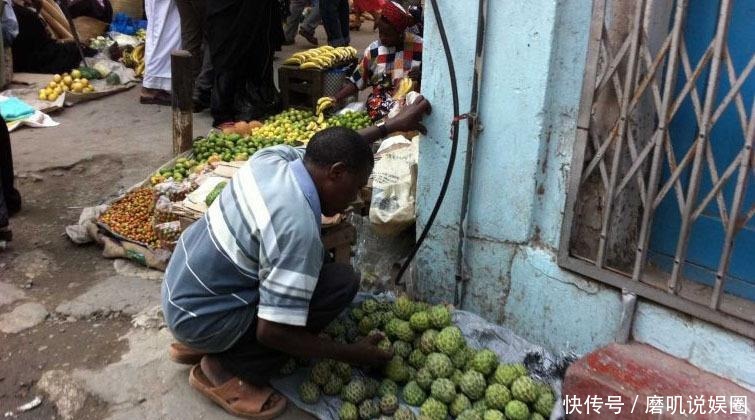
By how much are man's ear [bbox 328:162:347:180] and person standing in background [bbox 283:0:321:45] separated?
8901 millimetres

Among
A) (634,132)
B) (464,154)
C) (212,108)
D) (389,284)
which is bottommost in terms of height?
(389,284)

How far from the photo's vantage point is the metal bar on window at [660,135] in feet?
8.11

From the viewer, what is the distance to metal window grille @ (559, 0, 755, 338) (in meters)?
2.47

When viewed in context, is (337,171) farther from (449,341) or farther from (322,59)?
(322,59)

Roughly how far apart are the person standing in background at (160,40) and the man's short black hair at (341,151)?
5.62 meters

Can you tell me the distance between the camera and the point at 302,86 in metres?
7.03

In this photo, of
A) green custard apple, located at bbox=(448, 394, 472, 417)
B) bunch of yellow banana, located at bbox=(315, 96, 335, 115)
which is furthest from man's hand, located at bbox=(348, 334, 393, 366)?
bunch of yellow banana, located at bbox=(315, 96, 335, 115)

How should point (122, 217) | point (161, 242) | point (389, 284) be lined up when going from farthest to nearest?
point (122, 217)
point (161, 242)
point (389, 284)

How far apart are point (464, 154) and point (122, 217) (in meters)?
2.57

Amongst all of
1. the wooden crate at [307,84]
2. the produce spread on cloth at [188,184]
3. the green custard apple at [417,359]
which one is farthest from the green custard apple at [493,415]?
the wooden crate at [307,84]

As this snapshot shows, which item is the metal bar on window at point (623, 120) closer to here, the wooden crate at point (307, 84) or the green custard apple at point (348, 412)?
the green custard apple at point (348, 412)

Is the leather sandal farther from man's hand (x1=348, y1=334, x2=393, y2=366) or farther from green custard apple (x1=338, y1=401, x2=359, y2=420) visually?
man's hand (x1=348, y1=334, x2=393, y2=366)

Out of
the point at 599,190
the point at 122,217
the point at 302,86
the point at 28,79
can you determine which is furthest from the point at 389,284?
the point at 28,79

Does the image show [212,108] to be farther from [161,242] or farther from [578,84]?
[578,84]
